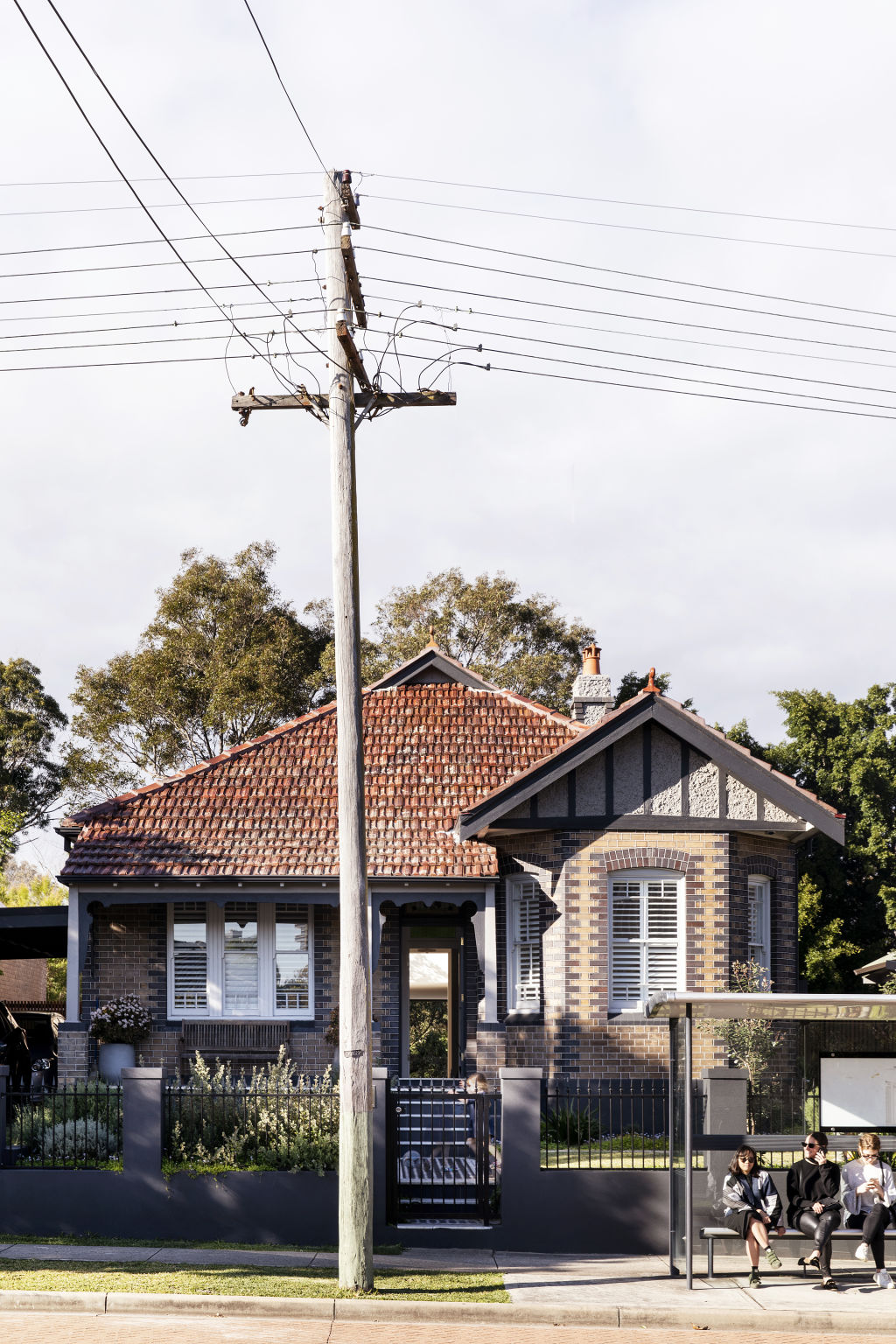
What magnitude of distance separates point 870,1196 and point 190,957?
34.3ft

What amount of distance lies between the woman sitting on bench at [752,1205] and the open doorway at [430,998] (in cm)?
780

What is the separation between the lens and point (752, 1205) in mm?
12875

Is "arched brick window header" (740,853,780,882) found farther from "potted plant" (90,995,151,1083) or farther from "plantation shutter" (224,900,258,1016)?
"potted plant" (90,995,151,1083)

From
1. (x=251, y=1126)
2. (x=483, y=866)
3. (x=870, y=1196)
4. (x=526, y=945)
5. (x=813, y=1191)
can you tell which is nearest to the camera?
(x=870, y=1196)

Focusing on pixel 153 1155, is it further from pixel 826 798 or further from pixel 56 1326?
pixel 826 798

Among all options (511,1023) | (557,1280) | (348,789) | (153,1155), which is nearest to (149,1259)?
(153,1155)

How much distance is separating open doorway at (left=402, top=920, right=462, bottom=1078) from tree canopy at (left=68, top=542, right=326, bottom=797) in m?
11.8

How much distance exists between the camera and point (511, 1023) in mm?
18875

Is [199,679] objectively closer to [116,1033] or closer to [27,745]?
[27,745]

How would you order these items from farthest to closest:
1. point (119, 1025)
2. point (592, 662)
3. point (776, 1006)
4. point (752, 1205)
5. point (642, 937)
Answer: point (592, 662) < point (119, 1025) < point (642, 937) < point (752, 1205) < point (776, 1006)

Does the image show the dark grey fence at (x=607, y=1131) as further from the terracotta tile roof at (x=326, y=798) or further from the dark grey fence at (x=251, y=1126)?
the terracotta tile roof at (x=326, y=798)

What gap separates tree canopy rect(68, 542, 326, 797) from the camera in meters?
41.9

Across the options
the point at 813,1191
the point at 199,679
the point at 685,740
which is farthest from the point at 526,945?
the point at 199,679

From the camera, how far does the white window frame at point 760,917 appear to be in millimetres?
19344
